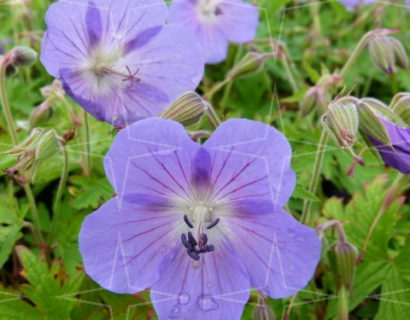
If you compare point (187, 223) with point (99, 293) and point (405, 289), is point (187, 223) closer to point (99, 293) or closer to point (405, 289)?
point (99, 293)

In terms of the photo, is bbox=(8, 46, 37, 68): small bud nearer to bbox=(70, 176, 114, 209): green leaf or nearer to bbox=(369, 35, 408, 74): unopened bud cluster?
bbox=(70, 176, 114, 209): green leaf

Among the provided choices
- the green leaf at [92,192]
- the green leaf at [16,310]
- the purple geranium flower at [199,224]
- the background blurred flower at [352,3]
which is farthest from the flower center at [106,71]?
the background blurred flower at [352,3]

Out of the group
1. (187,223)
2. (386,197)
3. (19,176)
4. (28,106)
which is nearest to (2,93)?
(19,176)

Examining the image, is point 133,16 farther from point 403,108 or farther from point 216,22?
point 216,22

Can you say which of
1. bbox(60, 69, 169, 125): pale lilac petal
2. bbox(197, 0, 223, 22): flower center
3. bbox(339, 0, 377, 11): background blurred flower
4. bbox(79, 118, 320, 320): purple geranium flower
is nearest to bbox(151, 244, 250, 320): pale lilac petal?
bbox(79, 118, 320, 320): purple geranium flower

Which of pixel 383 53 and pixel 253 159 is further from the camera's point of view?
pixel 383 53

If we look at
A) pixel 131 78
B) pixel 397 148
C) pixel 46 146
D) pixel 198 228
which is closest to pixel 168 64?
pixel 131 78

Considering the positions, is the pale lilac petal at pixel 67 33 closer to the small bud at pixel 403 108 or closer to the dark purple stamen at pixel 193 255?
the dark purple stamen at pixel 193 255
